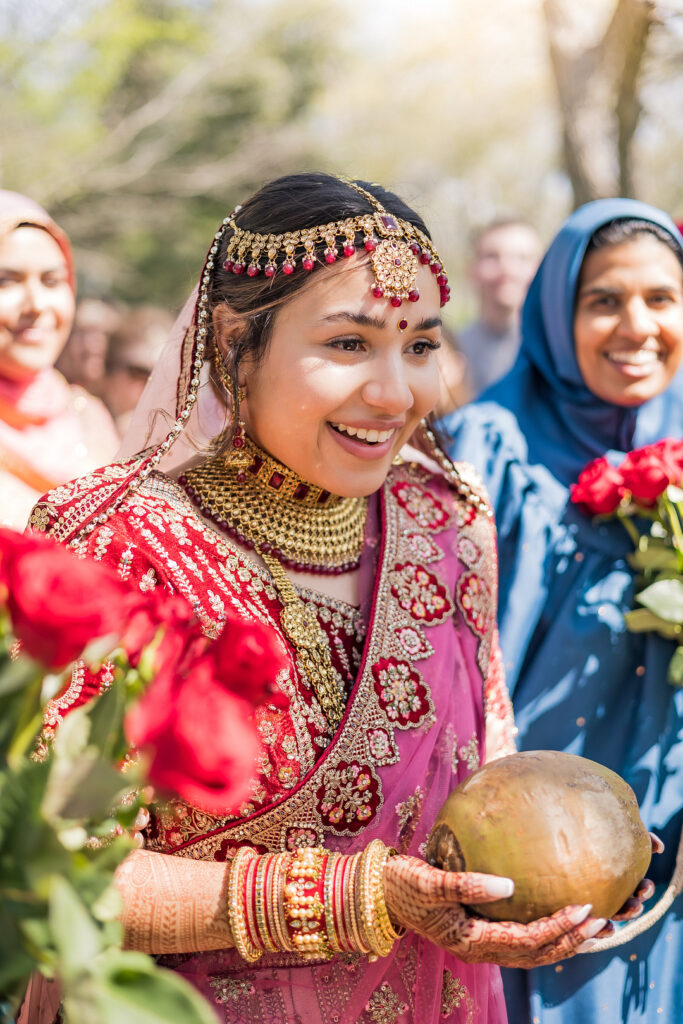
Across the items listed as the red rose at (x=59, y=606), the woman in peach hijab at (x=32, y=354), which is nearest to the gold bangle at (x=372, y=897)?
the red rose at (x=59, y=606)

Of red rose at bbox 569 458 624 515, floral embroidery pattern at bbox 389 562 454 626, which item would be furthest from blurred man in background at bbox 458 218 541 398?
floral embroidery pattern at bbox 389 562 454 626

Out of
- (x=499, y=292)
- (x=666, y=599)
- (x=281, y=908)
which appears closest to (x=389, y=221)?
(x=666, y=599)

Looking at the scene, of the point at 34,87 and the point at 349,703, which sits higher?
the point at 34,87

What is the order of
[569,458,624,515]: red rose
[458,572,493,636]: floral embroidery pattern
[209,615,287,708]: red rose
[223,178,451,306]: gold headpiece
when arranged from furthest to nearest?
[569,458,624,515]: red rose
[458,572,493,636]: floral embroidery pattern
[223,178,451,306]: gold headpiece
[209,615,287,708]: red rose

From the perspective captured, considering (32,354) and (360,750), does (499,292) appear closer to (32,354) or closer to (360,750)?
(32,354)

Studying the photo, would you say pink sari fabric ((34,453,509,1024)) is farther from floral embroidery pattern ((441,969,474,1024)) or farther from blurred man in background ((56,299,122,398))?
blurred man in background ((56,299,122,398))

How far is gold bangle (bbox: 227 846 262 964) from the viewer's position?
147 centimetres

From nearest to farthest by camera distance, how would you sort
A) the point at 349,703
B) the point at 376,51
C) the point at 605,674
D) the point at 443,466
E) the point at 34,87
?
1. the point at 349,703
2. the point at 443,466
3. the point at 605,674
4. the point at 34,87
5. the point at 376,51

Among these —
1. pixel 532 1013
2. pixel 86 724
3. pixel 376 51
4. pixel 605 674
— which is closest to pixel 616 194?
pixel 605 674

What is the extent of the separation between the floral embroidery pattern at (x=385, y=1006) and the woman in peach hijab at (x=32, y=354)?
5.76 feet

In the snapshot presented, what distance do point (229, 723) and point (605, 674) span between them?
5.96ft

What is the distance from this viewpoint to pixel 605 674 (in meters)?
2.50

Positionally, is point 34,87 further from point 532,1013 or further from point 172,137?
point 532,1013

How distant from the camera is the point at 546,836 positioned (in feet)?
4.45
